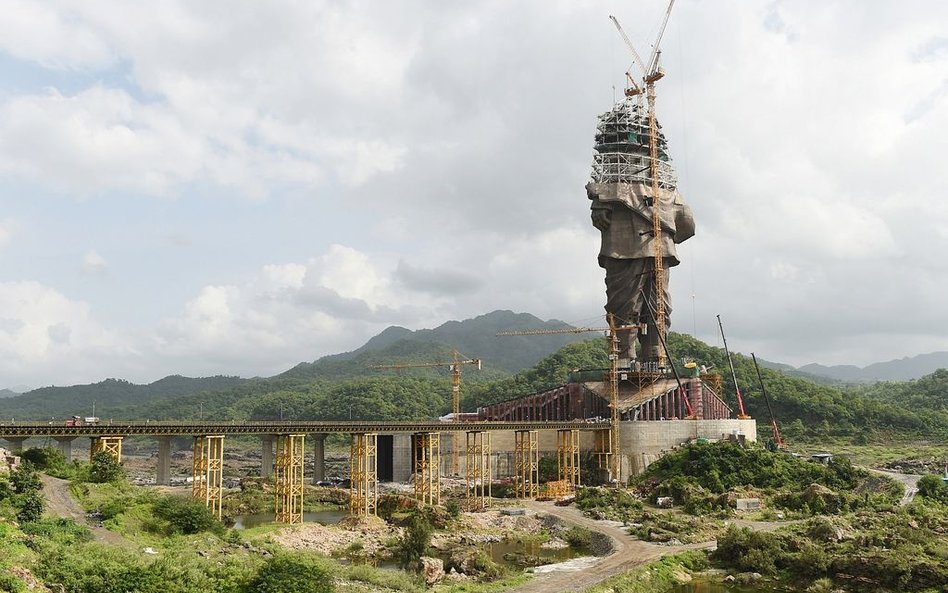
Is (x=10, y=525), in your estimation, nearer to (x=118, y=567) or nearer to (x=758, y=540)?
(x=118, y=567)

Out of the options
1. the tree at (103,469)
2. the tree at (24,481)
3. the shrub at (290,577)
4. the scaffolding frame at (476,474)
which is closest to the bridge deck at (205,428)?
the tree at (103,469)

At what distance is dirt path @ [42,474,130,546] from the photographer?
44.1 meters

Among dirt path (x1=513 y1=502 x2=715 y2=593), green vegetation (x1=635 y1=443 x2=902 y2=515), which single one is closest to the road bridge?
green vegetation (x1=635 y1=443 x2=902 y2=515)

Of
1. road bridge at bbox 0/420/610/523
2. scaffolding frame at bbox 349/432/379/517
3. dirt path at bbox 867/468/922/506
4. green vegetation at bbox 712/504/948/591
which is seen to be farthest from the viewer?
dirt path at bbox 867/468/922/506

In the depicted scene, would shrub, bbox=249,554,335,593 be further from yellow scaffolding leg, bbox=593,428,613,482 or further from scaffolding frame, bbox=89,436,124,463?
yellow scaffolding leg, bbox=593,428,613,482

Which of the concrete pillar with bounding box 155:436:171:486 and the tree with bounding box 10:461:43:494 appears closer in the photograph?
the tree with bounding box 10:461:43:494

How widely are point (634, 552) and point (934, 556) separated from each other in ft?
63.1

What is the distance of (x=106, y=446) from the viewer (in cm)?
5859

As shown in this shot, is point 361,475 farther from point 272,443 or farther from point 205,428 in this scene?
point 205,428

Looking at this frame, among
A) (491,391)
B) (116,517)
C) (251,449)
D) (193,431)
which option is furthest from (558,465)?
(251,449)

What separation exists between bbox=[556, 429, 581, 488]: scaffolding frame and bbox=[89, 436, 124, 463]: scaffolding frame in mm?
55345

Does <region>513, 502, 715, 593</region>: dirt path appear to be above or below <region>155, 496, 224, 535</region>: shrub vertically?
below

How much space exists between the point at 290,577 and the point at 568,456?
7011 centimetres

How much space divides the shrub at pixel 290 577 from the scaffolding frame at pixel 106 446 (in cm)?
2686
